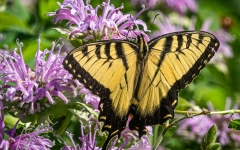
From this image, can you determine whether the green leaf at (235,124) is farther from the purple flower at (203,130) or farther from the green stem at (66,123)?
the purple flower at (203,130)

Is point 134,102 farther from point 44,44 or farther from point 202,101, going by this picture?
point 202,101

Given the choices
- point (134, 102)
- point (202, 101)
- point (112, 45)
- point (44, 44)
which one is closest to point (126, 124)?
point (134, 102)

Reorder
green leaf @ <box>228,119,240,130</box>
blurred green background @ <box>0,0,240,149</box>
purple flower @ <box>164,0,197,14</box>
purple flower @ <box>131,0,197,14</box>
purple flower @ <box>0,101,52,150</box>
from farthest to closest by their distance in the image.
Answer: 1. purple flower @ <box>164,0,197,14</box>
2. purple flower @ <box>131,0,197,14</box>
3. blurred green background @ <box>0,0,240,149</box>
4. green leaf @ <box>228,119,240,130</box>
5. purple flower @ <box>0,101,52,150</box>

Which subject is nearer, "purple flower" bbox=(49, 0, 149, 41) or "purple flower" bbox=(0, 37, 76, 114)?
"purple flower" bbox=(0, 37, 76, 114)

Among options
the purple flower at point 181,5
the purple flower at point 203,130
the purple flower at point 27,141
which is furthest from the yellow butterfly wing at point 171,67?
the purple flower at point 181,5

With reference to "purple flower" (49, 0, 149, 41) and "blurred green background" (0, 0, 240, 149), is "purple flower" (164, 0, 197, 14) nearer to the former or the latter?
"blurred green background" (0, 0, 240, 149)

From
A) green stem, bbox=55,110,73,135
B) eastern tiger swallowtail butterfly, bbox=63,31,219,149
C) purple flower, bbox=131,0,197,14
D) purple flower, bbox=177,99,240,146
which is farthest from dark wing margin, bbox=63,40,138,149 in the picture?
purple flower, bbox=131,0,197,14

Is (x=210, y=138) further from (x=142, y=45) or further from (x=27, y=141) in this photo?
(x=27, y=141)
